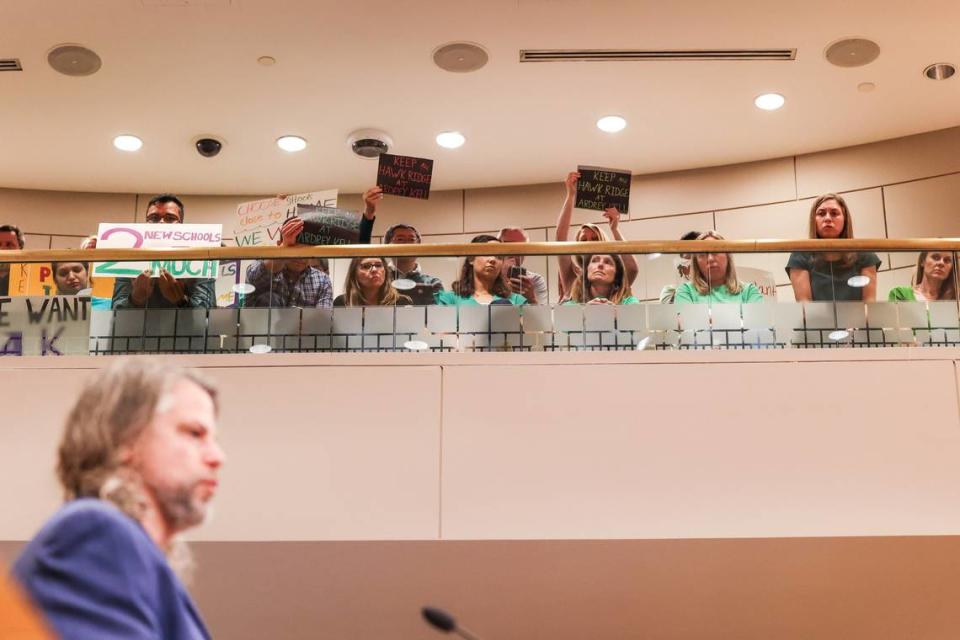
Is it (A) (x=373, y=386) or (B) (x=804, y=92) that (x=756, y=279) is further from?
(B) (x=804, y=92)

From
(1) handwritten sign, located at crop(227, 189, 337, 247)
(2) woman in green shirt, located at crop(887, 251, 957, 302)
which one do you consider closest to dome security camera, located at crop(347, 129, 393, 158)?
(1) handwritten sign, located at crop(227, 189, 337, 247)

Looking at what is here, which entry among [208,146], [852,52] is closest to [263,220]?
[208,146]

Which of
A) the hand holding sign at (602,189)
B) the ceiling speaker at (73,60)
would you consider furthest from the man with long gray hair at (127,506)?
the ceiling speaker at (73,60)

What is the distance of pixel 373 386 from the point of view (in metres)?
4.22

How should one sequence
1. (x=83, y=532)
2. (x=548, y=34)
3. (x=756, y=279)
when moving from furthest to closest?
1. (x=548, y=34)
2. (x=756, y=279)
3. (x=83, y=532)

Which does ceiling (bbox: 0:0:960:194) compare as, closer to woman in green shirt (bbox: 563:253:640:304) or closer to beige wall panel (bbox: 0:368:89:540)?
woman in green shirt (bbox: 563:253:640:304)

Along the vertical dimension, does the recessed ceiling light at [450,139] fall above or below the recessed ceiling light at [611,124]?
below

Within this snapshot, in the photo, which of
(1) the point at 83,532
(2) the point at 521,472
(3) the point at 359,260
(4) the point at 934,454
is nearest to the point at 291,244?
(3) the point at 359,260

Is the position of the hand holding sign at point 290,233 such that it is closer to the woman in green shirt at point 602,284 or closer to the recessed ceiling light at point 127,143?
the woman in green shirt at point 602,284

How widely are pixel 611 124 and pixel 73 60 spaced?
11.2ft

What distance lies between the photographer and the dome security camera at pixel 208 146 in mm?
7672

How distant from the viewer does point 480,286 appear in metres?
4.46

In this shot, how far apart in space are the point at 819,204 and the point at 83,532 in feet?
13.5

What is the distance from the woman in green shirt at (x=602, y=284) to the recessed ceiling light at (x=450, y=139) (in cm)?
323
